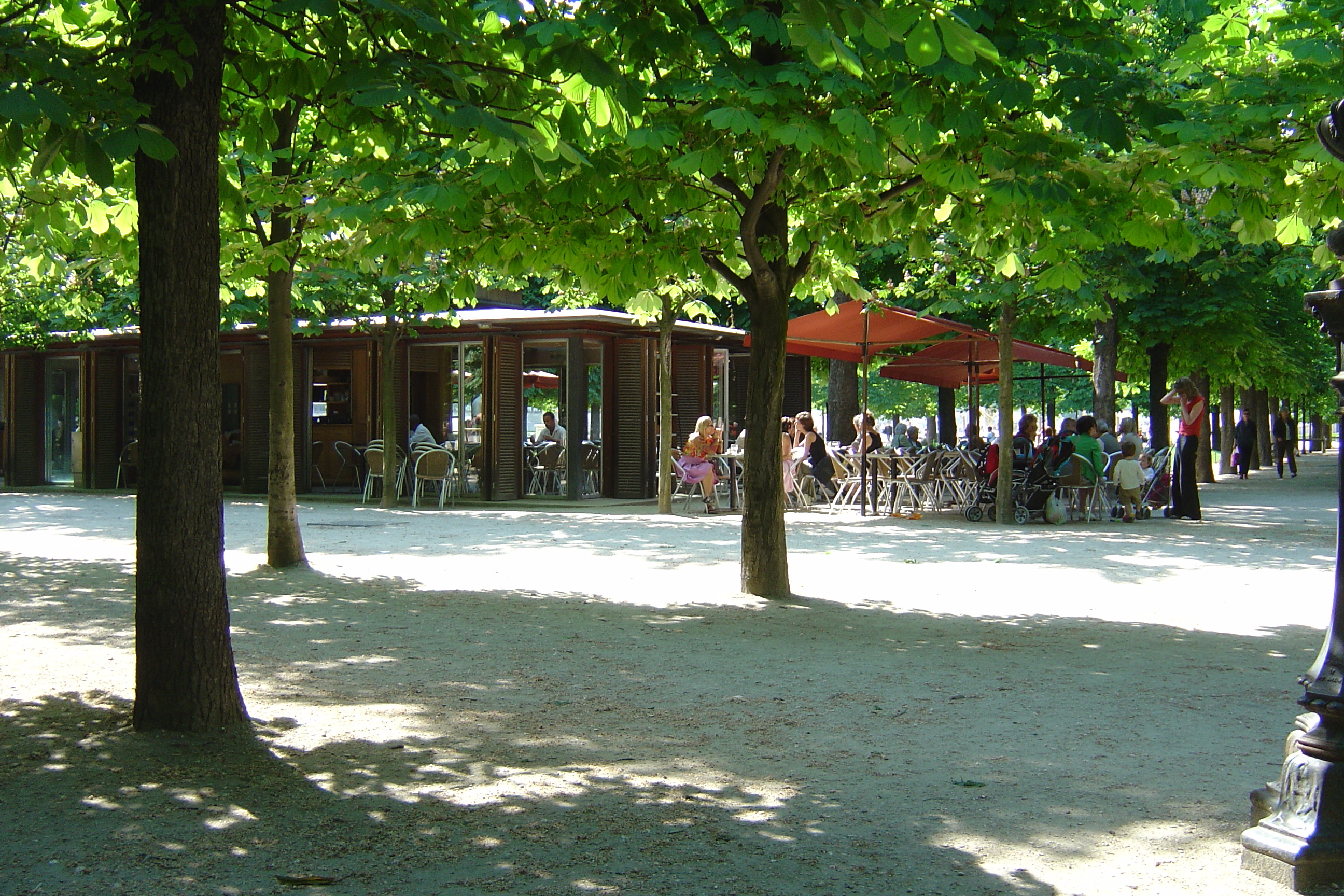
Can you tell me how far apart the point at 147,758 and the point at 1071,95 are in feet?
16.2

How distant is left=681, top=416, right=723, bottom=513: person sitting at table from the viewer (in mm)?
18141

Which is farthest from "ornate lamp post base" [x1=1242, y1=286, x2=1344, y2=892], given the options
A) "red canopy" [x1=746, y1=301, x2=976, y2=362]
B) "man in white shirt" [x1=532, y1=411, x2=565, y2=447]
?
"man in white shirt" [x1=532, y1=411, x2=565, y2=447]

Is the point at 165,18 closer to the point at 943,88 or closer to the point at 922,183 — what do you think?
the point at 943,88

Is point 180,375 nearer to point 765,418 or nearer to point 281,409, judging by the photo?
point 765,418

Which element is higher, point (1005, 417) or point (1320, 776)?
point (1005, 417)

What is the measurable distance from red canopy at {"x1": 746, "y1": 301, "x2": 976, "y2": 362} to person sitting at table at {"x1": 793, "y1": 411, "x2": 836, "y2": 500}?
1.60 m

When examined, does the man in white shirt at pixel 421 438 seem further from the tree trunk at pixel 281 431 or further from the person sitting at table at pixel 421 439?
the tree trunk at pixel 281 431

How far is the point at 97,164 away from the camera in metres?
4.09

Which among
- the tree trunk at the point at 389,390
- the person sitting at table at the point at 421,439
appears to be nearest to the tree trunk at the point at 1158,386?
the person sitting at table at the point at 421,439

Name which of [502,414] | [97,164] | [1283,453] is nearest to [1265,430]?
[1283,453]

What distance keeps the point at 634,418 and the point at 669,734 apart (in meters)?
15.6

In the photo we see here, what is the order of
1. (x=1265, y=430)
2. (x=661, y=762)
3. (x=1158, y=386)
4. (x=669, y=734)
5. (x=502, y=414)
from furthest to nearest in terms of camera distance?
(x=1265, y=430) → (x=1158, y=386) → (x=502, y=414) → (x=669, y=734) → (x=661, y=762)

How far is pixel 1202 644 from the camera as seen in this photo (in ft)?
24.8

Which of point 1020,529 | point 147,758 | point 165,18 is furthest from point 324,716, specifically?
point 1020,529
